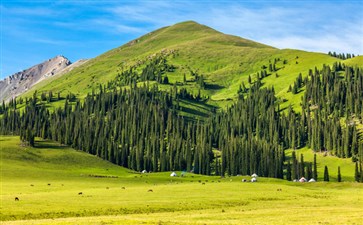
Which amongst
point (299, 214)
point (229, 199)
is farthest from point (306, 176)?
point (299, 214)

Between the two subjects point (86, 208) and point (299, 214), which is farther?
point (86, 208)

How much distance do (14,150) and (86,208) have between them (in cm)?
11596

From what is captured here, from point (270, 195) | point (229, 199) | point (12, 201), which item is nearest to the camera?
point (12, 201)

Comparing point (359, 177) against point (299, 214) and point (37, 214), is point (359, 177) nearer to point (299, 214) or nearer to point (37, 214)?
point (299, 214)

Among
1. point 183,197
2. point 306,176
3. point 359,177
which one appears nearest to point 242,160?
point 306,176

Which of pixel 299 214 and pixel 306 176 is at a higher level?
pixel 299 214

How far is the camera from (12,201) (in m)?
66.2

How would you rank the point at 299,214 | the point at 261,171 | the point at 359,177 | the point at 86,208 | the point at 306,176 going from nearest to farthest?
the point at 299,214 → the point at 86,208 → the point at 359,177 → the point at 306,176 → the point at 261,171

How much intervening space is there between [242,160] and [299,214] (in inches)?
5551

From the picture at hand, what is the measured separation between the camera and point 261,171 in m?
188

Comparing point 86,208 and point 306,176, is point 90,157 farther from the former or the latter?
point 86,208

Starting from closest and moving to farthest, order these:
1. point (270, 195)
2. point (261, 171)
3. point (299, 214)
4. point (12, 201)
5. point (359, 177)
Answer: point (299, 214)
point (12, 201)
point (270, 195)
point (359, 177)
point (261, 171)

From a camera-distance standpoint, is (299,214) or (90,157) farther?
(90,157)

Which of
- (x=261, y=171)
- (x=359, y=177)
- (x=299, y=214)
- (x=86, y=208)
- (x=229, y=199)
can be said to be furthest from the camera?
(x=261, y=171)
